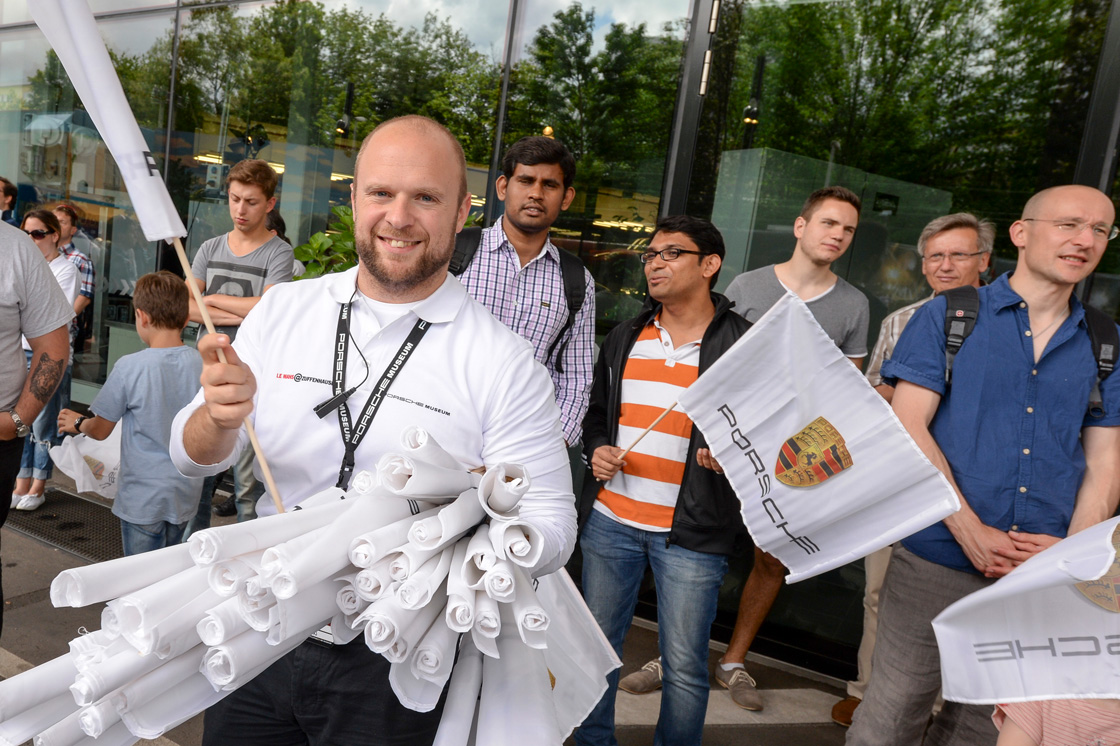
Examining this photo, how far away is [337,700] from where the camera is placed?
64.0 inches

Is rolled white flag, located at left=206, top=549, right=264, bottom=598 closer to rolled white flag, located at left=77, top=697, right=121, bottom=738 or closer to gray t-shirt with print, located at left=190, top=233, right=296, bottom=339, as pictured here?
rolled white flag, located at left=77, top=697, right=121, bottom=738

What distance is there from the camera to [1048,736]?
199 cm

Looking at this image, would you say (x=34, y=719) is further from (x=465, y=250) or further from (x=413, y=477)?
(x=465, y=250)

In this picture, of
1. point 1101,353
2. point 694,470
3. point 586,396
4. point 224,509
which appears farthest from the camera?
point 224,509

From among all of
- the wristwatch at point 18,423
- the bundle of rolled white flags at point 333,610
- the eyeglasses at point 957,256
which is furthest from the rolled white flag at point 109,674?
the eyeglasses at point 957,256

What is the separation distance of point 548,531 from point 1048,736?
4.71 feet

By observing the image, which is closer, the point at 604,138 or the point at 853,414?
the point at 853,414

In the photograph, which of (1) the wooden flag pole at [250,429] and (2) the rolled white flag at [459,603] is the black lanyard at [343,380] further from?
(2) the rolled white flag at [459,603]

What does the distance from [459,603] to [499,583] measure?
0.22 ft

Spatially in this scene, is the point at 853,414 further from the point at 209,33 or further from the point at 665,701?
the point at 209,33

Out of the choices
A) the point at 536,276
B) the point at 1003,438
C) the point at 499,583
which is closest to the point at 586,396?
the point at 536,276

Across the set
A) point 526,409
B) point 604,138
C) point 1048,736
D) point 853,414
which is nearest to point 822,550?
point 853,414

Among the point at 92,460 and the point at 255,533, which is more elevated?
the point at 255,533

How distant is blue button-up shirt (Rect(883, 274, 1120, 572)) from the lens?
2535 mm
